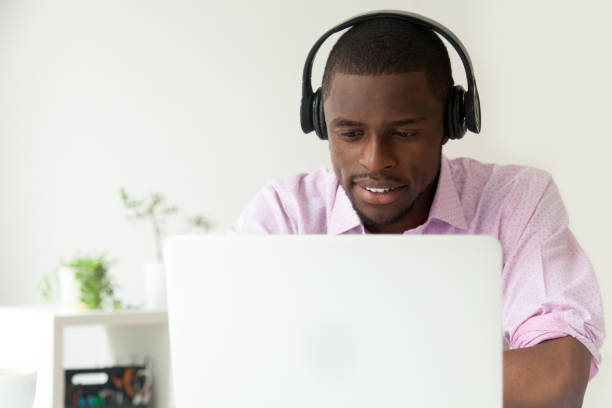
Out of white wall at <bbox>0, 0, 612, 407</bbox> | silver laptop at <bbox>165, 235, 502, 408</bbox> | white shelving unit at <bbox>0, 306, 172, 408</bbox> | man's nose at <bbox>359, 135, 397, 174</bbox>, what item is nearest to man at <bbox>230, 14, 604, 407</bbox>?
man's nose at <bbox>359, 135, 397, 174</bbox>

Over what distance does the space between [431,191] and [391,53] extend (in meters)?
0.25

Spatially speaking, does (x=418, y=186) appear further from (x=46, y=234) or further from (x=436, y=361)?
(x=46, y=234)

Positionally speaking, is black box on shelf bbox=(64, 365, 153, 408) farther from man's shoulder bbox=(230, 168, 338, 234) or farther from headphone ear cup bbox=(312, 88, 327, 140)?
headphone ear cup bbox=(312, 88, 327, 140)

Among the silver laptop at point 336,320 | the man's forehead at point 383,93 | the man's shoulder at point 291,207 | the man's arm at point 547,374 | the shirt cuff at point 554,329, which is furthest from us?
the man's shoulder at point 291,207

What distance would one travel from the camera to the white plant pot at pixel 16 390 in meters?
1.03

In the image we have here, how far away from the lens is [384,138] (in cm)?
110

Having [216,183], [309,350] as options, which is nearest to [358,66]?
[309,350]

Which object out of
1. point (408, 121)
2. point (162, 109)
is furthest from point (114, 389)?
point (408, 121)

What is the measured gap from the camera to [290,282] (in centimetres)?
67

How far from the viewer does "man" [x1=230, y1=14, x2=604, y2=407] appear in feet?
3.38

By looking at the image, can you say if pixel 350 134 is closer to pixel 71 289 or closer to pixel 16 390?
pixel 16 390

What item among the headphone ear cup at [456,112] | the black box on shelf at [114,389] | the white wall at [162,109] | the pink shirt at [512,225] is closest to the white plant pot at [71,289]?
the black box on shelf at [114,389]

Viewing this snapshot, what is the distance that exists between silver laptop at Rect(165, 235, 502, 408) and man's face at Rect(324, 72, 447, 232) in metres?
0.45

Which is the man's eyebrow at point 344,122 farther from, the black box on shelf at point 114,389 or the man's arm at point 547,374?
the black box on shelf at point 114,389
